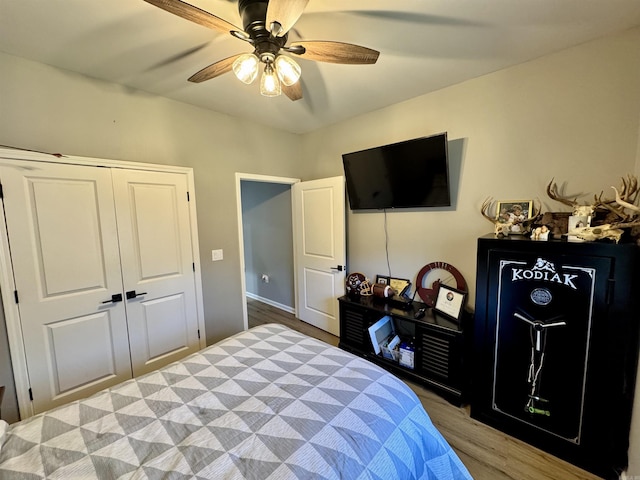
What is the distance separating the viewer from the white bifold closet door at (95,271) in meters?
1.81

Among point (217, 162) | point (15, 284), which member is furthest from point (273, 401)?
point (217, 162)

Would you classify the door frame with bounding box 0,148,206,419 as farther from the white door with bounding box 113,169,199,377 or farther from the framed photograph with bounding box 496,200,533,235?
the framed photograph with bounding box 496,200,533,235

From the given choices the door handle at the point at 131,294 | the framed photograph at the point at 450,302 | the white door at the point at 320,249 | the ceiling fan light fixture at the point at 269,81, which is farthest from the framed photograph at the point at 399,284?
the door handle at the point at 131,294

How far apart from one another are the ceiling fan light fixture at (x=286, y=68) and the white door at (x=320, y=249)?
165 cm

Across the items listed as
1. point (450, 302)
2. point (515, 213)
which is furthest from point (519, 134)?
point (450, 302)

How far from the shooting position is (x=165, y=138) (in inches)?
96.3

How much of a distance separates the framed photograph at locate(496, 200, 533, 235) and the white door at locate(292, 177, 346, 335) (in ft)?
4.97

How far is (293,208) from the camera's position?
3584 millimetres

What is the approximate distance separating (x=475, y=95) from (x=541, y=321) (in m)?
1.84

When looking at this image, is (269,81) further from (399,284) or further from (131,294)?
(399,284)

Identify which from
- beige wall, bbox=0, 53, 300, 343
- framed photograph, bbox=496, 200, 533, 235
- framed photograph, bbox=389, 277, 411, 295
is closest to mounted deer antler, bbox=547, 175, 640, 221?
framed photograph, bbox=496, 200, 533, 235

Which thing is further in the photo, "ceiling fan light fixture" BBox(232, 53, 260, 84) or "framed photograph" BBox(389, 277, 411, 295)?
"framed photograph" BBox(389, 277, 411, 295)

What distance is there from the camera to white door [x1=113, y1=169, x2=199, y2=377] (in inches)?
87.3

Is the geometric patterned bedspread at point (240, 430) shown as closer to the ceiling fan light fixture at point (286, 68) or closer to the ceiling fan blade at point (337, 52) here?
the ceiling fan light fixture at point (286, 68)
